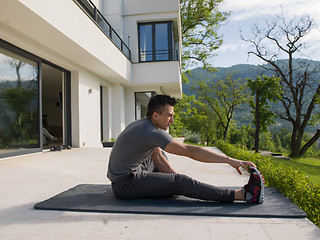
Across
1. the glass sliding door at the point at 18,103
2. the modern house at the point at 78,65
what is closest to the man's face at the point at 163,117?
the modern house at the point at 78,65

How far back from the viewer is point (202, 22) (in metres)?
23.0

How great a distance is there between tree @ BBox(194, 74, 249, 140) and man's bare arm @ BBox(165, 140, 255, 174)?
29118mm

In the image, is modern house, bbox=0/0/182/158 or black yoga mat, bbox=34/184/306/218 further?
modern house, bbox=0/0/182/158

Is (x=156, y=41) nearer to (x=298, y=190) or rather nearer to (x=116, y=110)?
(x=116, y=110)

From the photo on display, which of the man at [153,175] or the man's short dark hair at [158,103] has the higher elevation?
the man's short dark hair at [158,103]

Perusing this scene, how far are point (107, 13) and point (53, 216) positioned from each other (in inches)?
498

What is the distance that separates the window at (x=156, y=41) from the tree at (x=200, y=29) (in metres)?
9.75

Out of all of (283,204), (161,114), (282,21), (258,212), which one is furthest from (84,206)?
(282,21)

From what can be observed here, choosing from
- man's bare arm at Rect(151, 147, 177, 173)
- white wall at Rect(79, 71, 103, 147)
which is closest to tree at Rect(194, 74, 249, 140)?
white wall at Rect(79, 71, 103, 147)

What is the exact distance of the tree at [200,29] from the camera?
72.9 feet

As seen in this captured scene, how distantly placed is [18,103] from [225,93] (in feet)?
90.8

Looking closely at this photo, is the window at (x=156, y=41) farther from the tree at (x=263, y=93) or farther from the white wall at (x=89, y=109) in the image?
the tree at (x=263, y=93)

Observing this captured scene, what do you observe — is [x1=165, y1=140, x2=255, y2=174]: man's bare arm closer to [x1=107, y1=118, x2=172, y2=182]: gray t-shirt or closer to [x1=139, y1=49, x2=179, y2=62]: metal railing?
[x1=107, y1=118, x2=172, y2=182]: gray t-shirt

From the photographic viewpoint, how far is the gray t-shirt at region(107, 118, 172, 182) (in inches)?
94.3
